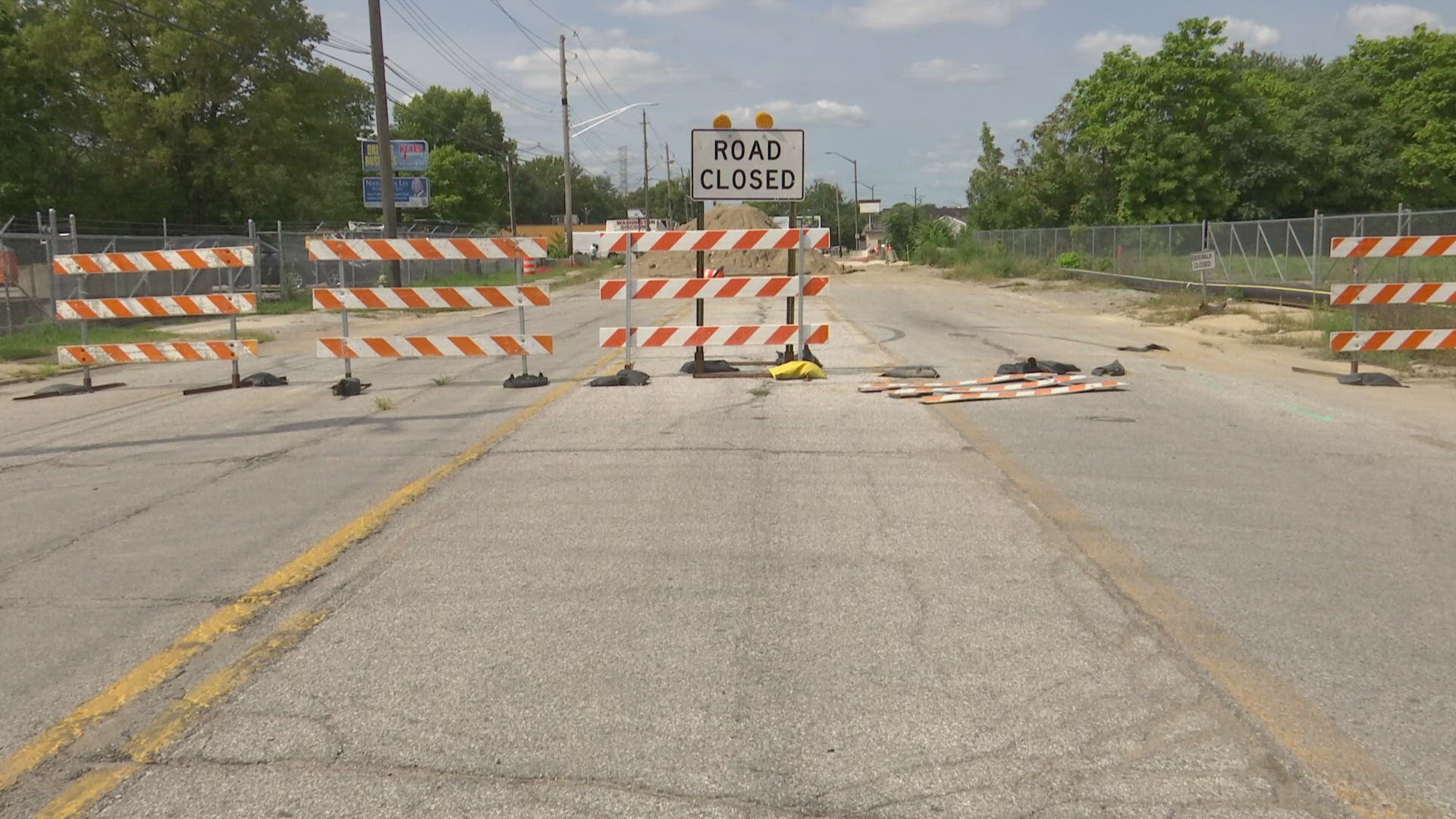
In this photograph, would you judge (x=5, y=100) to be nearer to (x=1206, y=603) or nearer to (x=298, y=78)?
(x=298, y=78)

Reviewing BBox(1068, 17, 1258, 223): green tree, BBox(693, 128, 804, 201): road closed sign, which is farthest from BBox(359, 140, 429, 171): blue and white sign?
BBox(693, 128, 804, 201): road closed sign

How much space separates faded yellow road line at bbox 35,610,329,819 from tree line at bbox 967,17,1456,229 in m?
56.3

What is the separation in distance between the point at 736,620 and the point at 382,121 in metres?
32.6

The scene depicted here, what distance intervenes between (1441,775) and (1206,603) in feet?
5.68

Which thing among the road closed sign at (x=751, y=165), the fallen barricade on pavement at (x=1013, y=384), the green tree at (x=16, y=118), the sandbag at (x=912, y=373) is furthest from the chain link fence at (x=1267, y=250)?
the green tree at (x=16, y=118)

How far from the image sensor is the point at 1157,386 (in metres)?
13.2

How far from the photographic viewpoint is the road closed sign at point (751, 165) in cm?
1366

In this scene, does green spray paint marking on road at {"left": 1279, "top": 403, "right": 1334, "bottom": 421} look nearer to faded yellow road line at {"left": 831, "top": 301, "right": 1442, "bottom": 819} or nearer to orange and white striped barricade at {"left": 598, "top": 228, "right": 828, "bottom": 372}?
orange and white striped barricade at {"left": 598, "top": 228, "right": 828, "bottom": 372}

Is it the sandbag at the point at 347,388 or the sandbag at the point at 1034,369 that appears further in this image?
the sandbag at the point at 1034,369

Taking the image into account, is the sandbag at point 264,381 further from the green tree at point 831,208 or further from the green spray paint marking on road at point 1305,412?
the green tree at point 831,208

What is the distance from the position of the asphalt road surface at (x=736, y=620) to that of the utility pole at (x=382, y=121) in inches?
1004

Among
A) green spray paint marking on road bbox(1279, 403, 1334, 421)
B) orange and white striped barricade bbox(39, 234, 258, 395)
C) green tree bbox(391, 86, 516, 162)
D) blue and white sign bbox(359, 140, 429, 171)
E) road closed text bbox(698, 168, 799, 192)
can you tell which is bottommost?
green spray paint marking on road bbox(1279, 403, 1334, 421)

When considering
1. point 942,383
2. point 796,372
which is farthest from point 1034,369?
point 796,372

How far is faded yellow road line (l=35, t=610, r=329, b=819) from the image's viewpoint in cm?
362
